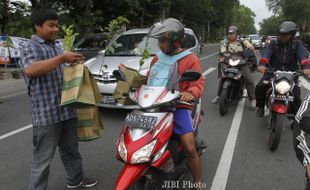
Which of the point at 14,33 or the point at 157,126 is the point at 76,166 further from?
the point at 14,33

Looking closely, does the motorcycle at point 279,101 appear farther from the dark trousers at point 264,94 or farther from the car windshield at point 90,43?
the car windshield at point 90,43

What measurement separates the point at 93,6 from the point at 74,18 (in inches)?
100

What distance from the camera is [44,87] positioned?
3.49m

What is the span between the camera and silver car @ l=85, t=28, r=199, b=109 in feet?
23.6

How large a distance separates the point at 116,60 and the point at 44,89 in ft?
14.7

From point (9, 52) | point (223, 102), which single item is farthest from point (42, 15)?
point (9, 52)

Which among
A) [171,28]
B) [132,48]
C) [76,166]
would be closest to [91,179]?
[76,166]

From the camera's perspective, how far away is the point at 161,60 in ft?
12.3

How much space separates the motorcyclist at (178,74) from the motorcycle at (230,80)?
390cm

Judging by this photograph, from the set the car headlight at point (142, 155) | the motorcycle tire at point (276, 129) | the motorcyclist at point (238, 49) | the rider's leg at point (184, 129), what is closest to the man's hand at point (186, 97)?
the rider's leg at point (184, 129)

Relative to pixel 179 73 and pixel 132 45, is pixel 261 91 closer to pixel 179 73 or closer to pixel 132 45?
pixel 179 73

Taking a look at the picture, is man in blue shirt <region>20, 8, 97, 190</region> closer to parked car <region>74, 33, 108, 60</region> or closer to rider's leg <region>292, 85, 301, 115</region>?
rider's leg <region>292, 85, 301, 115</region>

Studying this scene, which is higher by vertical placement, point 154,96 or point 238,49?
point 154,96

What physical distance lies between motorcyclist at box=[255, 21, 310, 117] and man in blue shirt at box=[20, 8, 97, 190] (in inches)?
136
